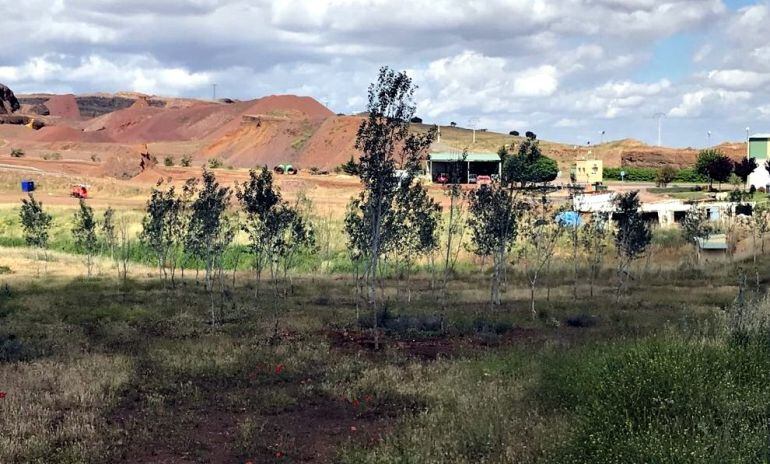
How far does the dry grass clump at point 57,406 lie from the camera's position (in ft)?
35.3

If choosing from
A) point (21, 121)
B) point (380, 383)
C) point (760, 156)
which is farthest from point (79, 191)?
point (21, 121)

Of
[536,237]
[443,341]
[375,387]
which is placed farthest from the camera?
[536,237]

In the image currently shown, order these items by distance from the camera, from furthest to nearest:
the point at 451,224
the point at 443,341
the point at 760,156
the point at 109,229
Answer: the point at 760,156 → the point at 109,229 → the point at 451,224 → the point at 443,341

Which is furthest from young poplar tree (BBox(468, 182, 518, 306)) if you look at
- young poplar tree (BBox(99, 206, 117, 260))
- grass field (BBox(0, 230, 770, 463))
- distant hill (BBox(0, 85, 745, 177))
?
distant hill (BBox(0, 85, 745, 177))

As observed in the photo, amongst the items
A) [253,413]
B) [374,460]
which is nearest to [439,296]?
[253,413]

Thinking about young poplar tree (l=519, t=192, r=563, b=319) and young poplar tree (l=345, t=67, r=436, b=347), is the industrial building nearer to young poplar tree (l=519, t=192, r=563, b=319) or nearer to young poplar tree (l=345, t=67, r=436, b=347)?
young poplar tree (l=519, t=192, r=563, b=319)

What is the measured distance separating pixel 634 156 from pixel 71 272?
365 feet

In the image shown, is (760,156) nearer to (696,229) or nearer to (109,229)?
(696,229)

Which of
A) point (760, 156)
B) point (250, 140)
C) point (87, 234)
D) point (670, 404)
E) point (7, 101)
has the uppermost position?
point (7, 101)

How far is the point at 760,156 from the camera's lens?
3649 inches

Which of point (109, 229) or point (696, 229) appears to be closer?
point (109, 229)

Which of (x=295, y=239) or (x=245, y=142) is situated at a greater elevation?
(x=245, y=142)

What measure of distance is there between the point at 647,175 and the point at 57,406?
106m

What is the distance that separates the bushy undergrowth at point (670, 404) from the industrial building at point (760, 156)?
7922 cm
